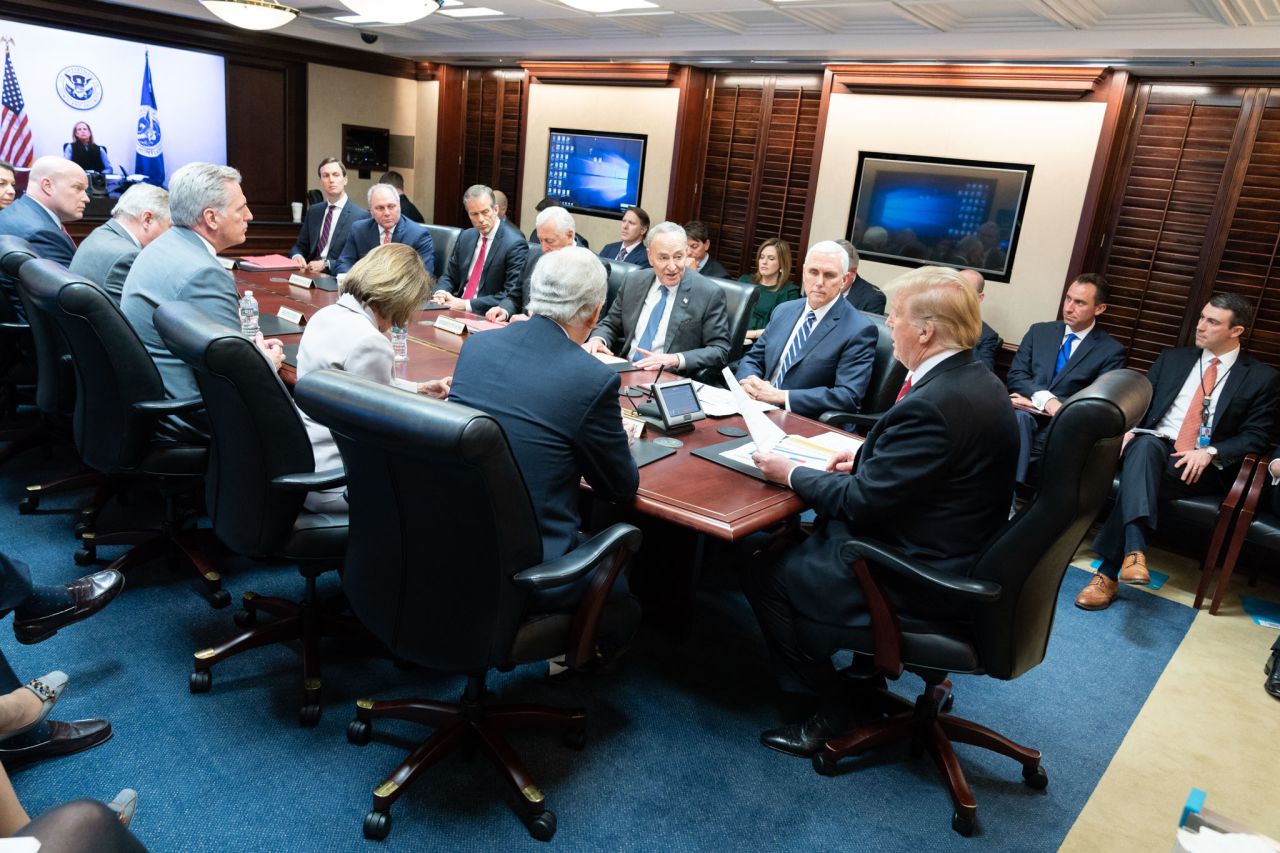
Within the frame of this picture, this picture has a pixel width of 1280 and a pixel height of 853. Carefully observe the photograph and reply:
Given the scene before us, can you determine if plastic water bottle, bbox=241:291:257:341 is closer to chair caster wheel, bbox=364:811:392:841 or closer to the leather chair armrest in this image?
the leather chair armrest

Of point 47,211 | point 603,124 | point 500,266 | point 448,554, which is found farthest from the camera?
point 603,124

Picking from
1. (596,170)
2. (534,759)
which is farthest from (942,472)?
(596,170)

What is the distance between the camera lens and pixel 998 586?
1920mm

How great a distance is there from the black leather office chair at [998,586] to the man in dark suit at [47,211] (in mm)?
3723

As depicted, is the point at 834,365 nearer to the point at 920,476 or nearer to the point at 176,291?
the point at 920,476

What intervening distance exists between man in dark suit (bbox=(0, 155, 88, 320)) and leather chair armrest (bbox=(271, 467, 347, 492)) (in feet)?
7.91

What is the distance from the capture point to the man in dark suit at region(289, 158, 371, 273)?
17.0 ft

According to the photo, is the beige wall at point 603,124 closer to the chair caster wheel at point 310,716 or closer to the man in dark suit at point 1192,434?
the man in dark suit at point 1192,434

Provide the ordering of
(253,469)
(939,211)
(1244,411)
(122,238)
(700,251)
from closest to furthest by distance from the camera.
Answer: (253,469) < (122,238) < (1244,411) < (939,211) < (700,251)

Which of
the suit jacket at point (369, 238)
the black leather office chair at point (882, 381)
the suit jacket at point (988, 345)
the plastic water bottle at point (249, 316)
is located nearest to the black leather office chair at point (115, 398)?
the plastic water bottle at point (249, 316)

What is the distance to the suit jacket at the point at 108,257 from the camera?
10.1 ft

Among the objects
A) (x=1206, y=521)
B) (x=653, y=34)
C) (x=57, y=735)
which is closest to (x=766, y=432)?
(x=57, y=735)

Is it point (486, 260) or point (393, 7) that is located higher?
point (393, 7)

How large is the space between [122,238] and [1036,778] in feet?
12.6
